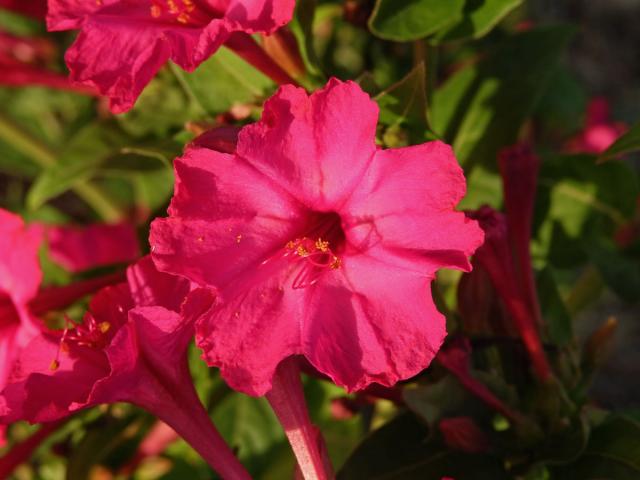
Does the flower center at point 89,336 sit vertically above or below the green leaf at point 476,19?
below

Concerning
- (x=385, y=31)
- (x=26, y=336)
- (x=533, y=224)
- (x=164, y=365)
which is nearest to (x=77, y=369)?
(x=164, y=365)

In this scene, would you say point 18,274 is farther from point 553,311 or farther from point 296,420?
point 553,311

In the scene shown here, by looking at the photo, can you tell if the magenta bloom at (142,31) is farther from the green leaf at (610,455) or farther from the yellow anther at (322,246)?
the green leaf at (610,455)

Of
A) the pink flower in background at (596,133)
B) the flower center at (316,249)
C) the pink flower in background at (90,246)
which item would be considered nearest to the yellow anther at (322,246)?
the flower center at (316,249)

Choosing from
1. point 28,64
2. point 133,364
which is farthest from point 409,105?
point 28,64

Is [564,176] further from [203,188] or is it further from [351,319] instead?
[203,188]

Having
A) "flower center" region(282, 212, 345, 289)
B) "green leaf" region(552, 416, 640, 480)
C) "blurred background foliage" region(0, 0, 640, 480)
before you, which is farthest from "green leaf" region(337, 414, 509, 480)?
"flower center" region(282, 212, 345, 289)
